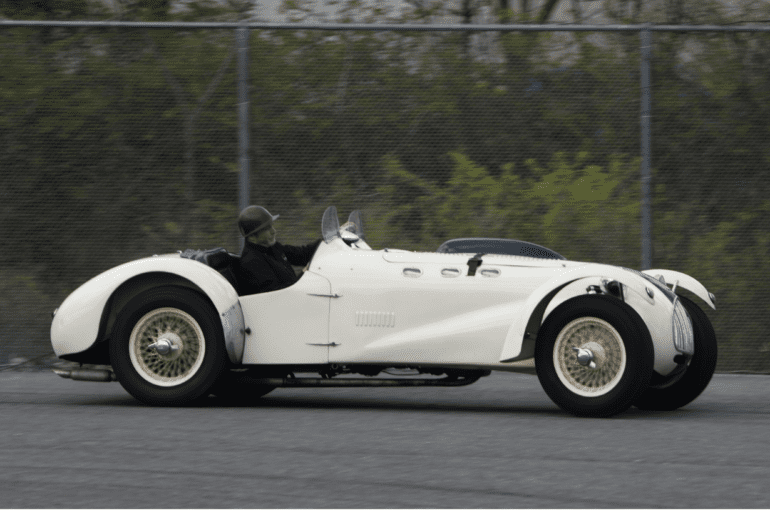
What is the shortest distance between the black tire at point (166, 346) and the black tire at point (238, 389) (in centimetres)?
16

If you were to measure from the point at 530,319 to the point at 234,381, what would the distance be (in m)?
1.97

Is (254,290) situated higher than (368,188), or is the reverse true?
(368,188)

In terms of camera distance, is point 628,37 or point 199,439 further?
point 628,37

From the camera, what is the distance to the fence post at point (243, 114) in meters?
9.76

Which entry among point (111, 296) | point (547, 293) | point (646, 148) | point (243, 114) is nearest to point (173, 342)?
point (111, 296)

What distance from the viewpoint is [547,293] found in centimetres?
682

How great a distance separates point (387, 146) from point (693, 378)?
363 centimetres

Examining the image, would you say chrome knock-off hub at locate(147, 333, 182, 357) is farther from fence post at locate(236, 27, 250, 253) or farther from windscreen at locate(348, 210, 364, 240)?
fence post at locate(236, 27, 250, 253)

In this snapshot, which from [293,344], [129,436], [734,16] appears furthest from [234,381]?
[734,16]

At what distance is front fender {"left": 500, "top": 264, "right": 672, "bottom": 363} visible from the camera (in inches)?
268

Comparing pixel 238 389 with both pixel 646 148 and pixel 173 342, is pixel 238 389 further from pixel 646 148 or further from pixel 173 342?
pixel 646 148

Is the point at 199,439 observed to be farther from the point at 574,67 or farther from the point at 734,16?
the point at 734,16

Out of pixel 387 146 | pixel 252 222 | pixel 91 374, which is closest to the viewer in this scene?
pixel 91 374

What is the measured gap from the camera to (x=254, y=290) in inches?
292
